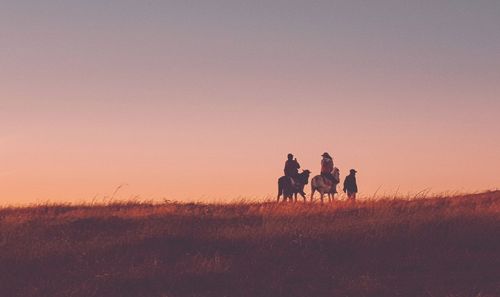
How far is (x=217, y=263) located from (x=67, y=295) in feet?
8.87

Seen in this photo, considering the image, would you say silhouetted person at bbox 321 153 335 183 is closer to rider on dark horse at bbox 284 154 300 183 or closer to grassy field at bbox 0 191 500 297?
rider on dark horse at bbox 284 154 300 183

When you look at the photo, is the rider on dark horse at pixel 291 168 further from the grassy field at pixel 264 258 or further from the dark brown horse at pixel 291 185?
the grassy field at pixel 264 258

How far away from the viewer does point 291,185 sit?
99.4 feet

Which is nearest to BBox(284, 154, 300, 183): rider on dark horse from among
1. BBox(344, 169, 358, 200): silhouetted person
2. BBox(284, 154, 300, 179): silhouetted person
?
BBox(284, 154, 300, 179): silhouetted person

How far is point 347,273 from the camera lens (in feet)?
36.7

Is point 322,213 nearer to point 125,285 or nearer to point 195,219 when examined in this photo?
point 195,219

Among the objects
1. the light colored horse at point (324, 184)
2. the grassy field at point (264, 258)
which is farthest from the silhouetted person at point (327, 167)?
the grassy field at point (264, 258)

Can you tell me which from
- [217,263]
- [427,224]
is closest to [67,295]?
[217,263]

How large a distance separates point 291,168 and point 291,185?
0.83 metres

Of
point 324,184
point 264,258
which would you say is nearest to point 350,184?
point 324,184

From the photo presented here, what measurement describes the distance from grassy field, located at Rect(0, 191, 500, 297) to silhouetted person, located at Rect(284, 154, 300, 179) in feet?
41.3

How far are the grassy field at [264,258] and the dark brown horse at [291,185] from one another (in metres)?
12.3

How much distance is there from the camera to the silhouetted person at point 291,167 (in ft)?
Result: 100

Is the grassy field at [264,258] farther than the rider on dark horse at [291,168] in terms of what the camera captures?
No
